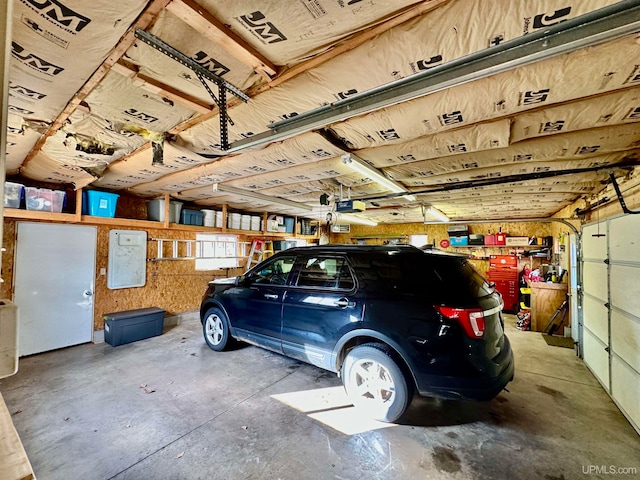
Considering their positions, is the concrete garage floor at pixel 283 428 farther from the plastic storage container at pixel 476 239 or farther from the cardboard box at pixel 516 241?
the plastic storage container at pixel 476 239

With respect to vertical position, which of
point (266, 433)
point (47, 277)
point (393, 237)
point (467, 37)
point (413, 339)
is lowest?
point (266, 433)

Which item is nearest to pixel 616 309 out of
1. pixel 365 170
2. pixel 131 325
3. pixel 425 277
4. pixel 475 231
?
pixel 425 277

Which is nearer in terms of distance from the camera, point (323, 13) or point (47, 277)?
point (323, 13)

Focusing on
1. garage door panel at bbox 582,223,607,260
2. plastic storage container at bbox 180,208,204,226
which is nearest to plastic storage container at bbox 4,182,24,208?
plastic storage container at bbox 180,208,204,226

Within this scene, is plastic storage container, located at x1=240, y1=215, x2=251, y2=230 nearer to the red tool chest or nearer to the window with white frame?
the window with white frame

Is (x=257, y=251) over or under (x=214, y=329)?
over

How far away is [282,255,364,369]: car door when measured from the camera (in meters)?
2.79

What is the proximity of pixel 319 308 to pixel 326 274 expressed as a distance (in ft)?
1.25

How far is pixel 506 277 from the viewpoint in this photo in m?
7.30

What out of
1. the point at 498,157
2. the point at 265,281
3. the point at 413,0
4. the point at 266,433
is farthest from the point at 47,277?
Answer: the point at 498,157

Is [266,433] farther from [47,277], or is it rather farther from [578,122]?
[47,277]

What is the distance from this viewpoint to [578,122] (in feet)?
6.50

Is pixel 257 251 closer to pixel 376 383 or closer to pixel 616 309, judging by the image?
pixel 376 383

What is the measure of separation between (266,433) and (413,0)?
3.02 m
